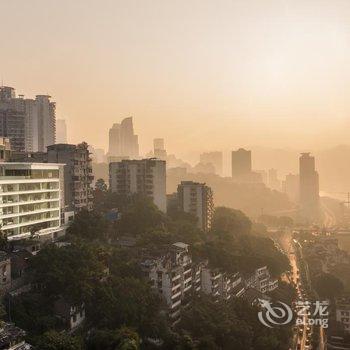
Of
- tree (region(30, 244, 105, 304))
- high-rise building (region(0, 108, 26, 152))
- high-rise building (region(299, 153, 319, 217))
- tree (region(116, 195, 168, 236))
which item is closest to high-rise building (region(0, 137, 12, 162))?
tree (region(116, 195, 168, 236))

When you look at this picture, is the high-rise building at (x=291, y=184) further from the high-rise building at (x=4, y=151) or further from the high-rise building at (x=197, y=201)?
the high-rise building at (x=4, y=151)

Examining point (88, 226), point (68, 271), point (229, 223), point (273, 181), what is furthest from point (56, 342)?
point (273, 181)

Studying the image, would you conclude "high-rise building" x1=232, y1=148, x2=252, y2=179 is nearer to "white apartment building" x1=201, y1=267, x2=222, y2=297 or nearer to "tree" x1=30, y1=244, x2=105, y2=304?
"white apartment building" x1=201, y1=267, x2=222, y2=297

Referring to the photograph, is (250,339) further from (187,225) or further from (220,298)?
(187,225)

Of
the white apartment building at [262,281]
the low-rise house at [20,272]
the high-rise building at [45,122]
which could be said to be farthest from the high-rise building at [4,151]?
the high-rise building at [45,122]

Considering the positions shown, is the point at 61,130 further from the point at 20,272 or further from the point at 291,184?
the point at 20,272

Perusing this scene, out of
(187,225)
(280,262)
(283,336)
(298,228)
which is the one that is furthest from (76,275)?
(298,228)

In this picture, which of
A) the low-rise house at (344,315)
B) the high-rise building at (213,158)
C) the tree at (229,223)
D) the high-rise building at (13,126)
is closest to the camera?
the low-rise house at (344,315)
